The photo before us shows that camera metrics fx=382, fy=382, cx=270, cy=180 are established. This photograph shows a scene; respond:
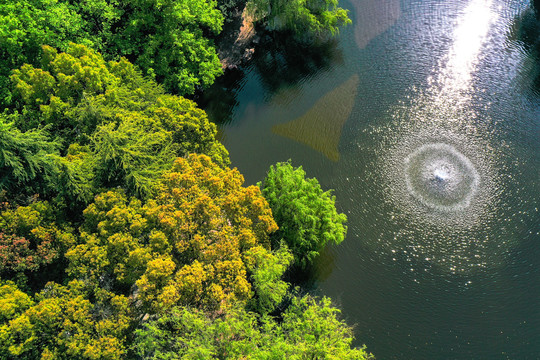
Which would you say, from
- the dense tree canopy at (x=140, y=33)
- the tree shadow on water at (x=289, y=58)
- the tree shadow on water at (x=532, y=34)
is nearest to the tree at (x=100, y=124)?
the dense tree canopy at (x=140, y=33)

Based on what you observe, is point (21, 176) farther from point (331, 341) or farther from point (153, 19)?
point (331, 341)

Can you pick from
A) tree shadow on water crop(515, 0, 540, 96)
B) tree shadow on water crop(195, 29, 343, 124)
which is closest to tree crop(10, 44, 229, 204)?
tree shadow on water crop(195, 29, 343, 124)

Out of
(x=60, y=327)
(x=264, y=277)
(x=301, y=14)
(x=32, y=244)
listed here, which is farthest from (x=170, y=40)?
(x=60, y=327)

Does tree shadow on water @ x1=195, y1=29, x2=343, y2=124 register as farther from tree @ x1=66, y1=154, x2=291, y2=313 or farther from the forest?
tree @ x1=66, y1=154, x2=291, y2=313

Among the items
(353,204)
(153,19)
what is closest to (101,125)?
(153,19)

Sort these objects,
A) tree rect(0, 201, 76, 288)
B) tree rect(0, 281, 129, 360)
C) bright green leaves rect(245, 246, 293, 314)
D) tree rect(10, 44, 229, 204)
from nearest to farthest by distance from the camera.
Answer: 1. tree rect(0, 281, 129, 360)
2. tree rect(0, 201, 76, 288)
3. bright green leaves rect(245, 246, 293, 314)
4. tree rect(10, 44, 229, 204)

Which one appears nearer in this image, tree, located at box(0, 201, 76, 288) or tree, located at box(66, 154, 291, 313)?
tree, located at box(66, 154, 291, 313)

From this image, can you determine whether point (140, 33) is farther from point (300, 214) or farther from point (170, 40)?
point (300, 214)
